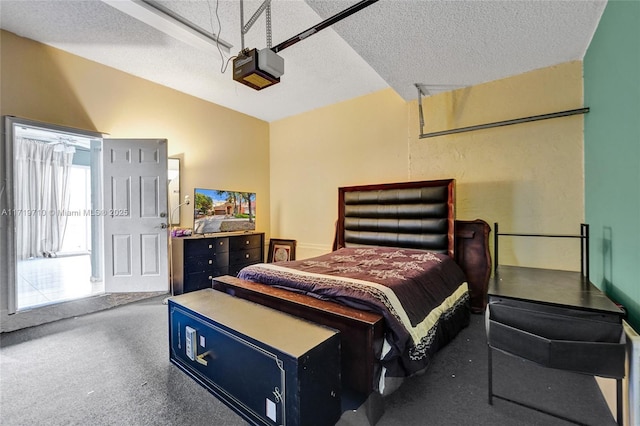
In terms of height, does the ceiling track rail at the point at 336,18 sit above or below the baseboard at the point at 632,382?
above

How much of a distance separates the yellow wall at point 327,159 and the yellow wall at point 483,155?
16 millimetres

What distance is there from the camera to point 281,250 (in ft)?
17.2

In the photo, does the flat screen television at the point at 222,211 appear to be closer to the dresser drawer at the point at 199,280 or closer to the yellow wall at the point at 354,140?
the yellow wall at the point at 354,140

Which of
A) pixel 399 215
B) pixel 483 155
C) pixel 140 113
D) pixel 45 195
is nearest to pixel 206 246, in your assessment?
pixel 140 113

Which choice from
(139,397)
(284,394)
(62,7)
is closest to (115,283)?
(139,397)

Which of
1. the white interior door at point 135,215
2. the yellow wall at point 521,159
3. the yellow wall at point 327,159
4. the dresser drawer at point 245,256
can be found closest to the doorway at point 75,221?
the white interior door at point 135,215

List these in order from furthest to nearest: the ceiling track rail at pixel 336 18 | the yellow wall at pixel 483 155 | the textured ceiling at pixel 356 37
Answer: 1. the yellow wall at pixel 483 155
2. the textured ceiling at pixel 356 37
3. the ceiling track rail at pixel 336 18

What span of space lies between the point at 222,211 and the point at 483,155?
4.03 meters

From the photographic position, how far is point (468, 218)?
3.44 m

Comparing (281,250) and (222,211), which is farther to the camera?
(281,250)

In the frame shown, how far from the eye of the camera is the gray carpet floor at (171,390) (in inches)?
62.2

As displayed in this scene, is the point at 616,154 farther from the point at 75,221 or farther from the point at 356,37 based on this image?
the point at 75,221

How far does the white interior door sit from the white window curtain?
5.94 feet

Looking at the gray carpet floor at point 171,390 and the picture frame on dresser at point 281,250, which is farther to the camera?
the picture frame on dresser at point 281,250
